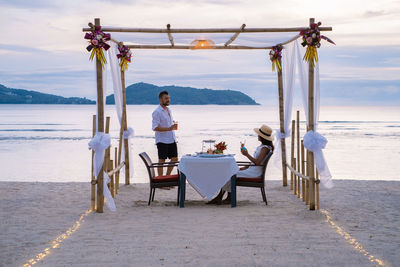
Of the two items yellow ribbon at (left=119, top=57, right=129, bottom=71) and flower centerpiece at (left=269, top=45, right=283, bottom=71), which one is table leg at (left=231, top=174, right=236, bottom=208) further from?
yellow ribbon at (left=119, top=57, right=129, bottom=71)

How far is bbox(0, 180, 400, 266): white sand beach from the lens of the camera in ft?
15.1

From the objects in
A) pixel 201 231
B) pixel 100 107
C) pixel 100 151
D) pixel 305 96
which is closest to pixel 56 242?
pixel 201 231

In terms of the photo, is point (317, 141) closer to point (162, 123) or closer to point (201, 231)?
point (201, 231)

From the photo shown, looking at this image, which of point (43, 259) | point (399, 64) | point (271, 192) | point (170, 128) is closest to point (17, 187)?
point (170, 128)

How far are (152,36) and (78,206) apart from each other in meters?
2.71

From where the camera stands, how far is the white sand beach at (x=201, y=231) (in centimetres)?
461

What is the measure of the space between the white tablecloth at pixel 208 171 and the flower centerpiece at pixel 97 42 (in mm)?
1797

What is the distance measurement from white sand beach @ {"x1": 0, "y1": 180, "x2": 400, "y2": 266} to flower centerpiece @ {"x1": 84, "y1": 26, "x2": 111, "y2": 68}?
207 centimetres

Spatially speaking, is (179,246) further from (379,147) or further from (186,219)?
(379,147)

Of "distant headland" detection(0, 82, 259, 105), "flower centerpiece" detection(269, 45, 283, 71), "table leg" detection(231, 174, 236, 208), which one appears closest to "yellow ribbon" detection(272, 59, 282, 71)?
"flower centerpiece" detection(269, 45, 283, 71)

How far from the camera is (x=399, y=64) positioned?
5075cm

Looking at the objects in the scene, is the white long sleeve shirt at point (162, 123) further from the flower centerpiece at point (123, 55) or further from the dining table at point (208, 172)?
the dining table at point (208, 172)

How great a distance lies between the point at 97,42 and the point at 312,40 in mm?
2771

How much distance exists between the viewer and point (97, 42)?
6.60 m
